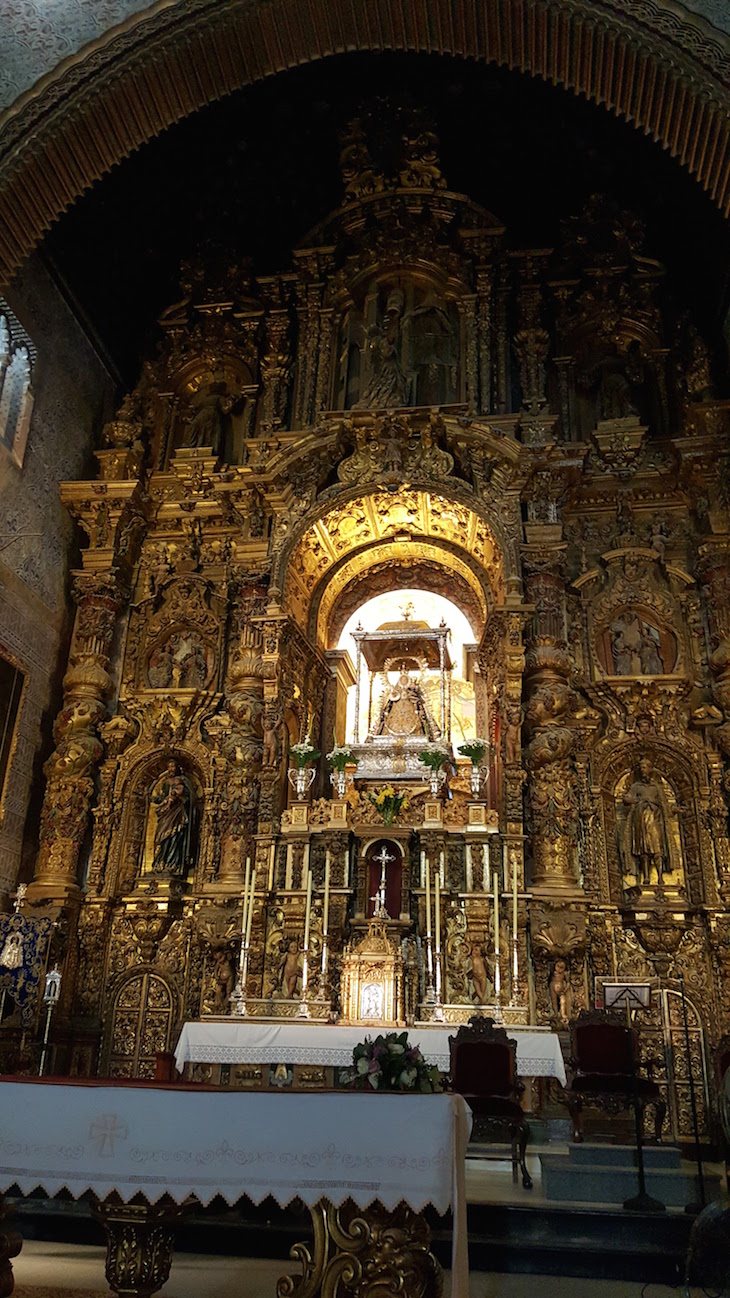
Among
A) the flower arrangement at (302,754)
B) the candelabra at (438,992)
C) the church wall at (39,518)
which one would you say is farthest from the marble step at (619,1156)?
the church wall at (39,518)

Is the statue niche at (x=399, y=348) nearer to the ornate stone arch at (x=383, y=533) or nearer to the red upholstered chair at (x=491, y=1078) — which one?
the ornate stone arch at (x=383, y=533)

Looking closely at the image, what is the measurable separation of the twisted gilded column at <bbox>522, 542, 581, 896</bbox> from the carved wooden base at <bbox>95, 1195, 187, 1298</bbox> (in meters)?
8.09

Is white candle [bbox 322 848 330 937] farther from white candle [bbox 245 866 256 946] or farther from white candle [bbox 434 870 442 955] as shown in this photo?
white candle [bbox 434 870 442 955]

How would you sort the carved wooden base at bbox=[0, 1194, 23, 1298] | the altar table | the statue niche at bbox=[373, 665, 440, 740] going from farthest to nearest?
the statue niche at bbox=[373, 665, 440, 740] < the carved wooden base at bbox=[0, 1194, 23, 1298] < the altar table

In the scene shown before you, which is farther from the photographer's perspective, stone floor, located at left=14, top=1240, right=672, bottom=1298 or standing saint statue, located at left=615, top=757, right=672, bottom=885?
standing saint statue, located at left=615, top=757, right=672, bottom=885

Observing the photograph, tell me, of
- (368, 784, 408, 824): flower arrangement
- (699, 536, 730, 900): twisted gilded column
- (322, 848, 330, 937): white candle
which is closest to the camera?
(322, 848, 330, 937): white candle

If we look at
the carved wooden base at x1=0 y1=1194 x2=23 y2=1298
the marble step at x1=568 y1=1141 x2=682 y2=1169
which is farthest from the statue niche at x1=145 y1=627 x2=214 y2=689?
the carved wooden base at x1=0 y1=1194 x2=23 y2=1298

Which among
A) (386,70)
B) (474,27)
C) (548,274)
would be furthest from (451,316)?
(474,27)

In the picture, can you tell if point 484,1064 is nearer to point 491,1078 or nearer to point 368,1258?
point 491,1078

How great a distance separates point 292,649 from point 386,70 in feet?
34.6

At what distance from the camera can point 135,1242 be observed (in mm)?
5211

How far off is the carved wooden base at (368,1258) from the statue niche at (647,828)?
8.78 meters

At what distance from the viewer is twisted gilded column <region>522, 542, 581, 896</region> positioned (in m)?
12.9

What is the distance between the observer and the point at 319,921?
A: 42.5 feet
